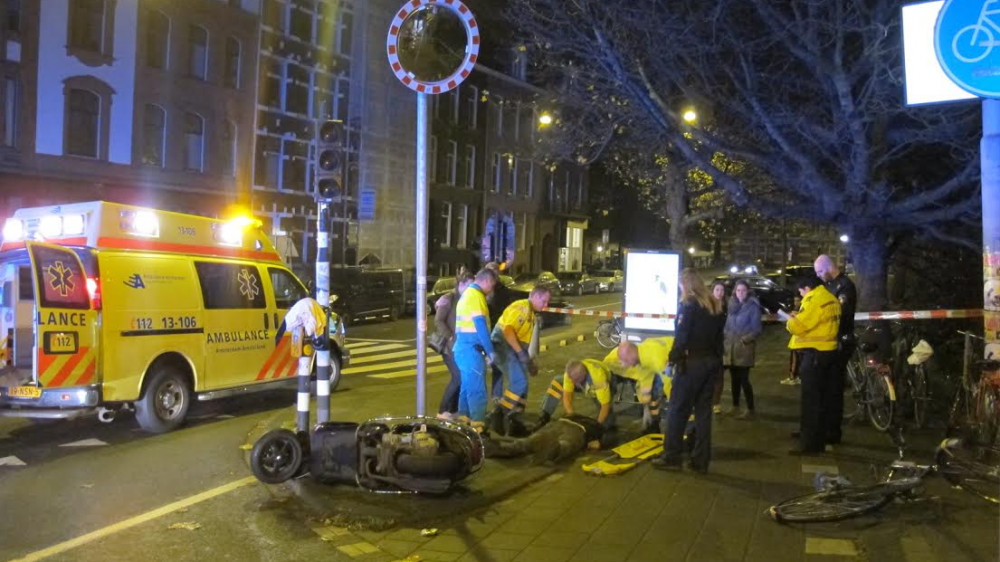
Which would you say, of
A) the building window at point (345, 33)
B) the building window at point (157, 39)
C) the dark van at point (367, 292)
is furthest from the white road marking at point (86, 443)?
the building window at point (345, 33)

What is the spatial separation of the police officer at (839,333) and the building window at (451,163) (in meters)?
36.7

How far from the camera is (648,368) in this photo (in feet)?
29.5

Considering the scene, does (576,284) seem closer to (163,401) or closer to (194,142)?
(194,142)

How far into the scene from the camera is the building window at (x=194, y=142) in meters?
29.7

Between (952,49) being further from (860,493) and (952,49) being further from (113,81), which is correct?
(113,81)

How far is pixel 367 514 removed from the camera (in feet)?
20.6

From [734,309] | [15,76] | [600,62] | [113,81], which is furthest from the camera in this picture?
[113,81]

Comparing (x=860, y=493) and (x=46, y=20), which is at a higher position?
(x=46, y=20)

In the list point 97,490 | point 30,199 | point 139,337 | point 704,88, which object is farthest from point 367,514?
point 30,199

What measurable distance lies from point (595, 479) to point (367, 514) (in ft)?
6.72

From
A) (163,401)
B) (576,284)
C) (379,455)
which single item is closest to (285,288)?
(163,401)

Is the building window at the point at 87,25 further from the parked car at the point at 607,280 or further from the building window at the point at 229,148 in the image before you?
the parked car at the point at 607,280

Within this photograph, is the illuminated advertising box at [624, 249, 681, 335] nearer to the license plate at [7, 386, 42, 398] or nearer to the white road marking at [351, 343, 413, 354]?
the white road marking at [351, 343, 413, 354]

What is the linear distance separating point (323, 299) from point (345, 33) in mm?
31227
